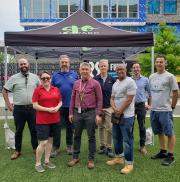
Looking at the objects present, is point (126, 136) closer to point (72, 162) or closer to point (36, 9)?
point (72, 162)

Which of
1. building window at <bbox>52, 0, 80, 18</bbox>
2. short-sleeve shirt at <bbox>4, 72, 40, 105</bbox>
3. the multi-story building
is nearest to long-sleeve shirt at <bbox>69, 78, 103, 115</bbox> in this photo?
short-sleeve shirt at <bbox>4, 72, 40, 105</bbox>

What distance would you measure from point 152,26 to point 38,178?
3890 centimetres

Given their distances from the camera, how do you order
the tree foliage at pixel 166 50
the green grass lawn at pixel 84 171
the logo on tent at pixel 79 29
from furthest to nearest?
the tree foliage at pixel 166 50, the logo on tent at pixel 79 29, the green grass lawn at pixel 84 171

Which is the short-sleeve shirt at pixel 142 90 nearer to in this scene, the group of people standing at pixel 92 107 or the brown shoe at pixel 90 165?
the group of people standing at pixel 92 107

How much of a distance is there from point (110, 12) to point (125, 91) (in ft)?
122

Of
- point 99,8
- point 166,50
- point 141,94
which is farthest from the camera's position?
point 99,8

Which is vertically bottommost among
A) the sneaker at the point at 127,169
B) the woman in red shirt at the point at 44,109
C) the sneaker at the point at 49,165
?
the sneaker at the point at 49,165

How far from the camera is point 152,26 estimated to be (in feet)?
140

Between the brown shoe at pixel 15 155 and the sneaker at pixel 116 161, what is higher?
the sneaker at pixel 116 161

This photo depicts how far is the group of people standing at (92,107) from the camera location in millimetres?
5781

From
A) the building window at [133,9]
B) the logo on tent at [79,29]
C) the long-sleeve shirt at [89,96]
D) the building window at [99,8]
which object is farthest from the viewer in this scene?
the building window at [133,9]

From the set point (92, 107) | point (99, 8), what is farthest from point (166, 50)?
point (92, 107)

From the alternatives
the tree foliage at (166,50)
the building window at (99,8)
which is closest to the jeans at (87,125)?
the tree foliage at (166,50)

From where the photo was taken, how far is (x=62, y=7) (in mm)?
42094
